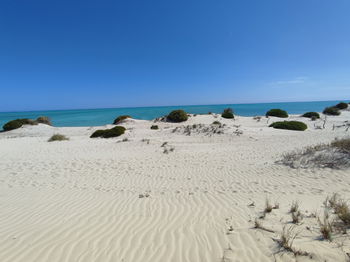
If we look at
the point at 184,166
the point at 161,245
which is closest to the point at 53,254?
the point at 161,245

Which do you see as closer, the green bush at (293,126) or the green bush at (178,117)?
the green bush at (293,126)

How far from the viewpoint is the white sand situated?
2.82 m

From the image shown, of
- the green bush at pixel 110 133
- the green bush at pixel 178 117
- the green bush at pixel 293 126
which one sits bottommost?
the green bush at pixel 293 126

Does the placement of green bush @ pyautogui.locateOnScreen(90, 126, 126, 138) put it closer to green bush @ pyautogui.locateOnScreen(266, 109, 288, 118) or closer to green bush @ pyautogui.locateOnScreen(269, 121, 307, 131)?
green bush @ pyautogui.locateOnScreen(269, 121, 307, 131)

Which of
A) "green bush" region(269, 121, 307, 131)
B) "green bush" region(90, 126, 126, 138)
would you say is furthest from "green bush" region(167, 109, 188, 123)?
"green bush" region(269, 121, 307, 131)

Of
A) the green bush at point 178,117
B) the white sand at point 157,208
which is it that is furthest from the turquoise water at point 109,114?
the white sand at point 157,208

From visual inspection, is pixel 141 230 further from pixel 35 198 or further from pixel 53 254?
pixel 35 198

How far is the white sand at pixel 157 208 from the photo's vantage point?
2820 millimetres

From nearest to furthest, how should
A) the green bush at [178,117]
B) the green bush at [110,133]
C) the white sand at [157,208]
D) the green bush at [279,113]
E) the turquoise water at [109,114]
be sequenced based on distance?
the white sand at [157,208] → the green bush at [110,133] → the green bush at [178,117] → the green bush at [279,113] → the turquoise water at [109,114]

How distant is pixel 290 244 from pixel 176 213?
2.30 meters

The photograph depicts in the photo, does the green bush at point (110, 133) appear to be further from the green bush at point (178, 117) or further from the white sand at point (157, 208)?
the green bush at point (178, 117)

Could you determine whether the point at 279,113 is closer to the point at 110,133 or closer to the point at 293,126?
the point at 293,126

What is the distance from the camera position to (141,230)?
11.4ft

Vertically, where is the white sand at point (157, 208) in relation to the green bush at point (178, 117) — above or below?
below
